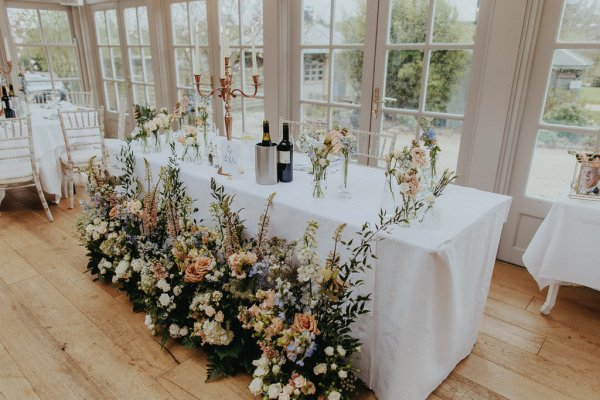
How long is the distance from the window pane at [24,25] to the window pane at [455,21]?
5.27 metres

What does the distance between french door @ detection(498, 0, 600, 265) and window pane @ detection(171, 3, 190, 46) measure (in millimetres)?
3478

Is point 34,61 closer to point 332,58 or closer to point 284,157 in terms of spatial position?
point 332,58

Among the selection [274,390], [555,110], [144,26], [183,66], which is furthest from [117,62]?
[274,390]

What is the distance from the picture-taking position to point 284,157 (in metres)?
1.91

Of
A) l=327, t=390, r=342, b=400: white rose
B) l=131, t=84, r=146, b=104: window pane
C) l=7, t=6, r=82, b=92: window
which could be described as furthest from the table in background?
l=7, t=6, r=82, b=92: window

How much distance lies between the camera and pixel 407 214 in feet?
4.77

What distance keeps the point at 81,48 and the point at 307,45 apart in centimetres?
Result: 415

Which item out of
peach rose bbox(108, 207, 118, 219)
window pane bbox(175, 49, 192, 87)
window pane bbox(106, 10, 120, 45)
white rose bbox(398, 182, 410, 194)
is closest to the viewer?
white rose bbox(398, 182, 410, 194)

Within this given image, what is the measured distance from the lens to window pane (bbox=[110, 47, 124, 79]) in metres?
5.54

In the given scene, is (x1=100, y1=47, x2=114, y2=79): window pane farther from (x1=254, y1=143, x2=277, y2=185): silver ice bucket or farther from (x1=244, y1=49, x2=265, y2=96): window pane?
(x1=254, y1=143, x2=277, y2=185): silver ice bucket

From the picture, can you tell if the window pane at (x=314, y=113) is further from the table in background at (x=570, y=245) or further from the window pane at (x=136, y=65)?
the window pane at (x=136, y=65)

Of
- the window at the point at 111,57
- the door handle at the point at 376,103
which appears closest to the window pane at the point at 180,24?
the window at the point at 111,57

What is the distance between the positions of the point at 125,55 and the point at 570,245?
537 cm

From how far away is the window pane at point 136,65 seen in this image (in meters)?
5.19
